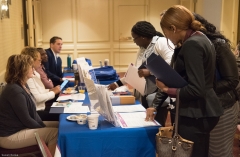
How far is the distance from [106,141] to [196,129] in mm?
589

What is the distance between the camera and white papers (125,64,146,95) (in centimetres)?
263

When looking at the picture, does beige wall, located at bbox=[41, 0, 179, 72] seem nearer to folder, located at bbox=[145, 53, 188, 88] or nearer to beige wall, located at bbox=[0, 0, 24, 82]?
beige wall, located at bbox=[0, 0, 24, 82]

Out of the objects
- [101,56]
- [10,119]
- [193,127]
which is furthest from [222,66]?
[101,56]

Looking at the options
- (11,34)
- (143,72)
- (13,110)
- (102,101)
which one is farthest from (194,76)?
(11,34)

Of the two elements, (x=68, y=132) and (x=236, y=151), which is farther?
(x=236, y=151)

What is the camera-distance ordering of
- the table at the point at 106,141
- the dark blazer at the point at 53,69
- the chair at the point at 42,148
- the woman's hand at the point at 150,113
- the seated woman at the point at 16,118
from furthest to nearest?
the dark blazer at the point at 53,69 → the seated woman at the point at 16,118 → the woman's hand at the point at 150,113 → the table at the point at 106,141 → the chair at the point at 42,148

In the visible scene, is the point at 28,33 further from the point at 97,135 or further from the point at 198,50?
the point at 198,50

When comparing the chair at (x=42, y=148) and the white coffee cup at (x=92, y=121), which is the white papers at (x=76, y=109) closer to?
the white coffee cup at (x=92, y=121)

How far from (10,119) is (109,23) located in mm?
6511

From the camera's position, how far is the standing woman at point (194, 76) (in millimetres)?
1459

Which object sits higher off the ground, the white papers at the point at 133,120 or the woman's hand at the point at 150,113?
the woman's hand at the point at 150,113

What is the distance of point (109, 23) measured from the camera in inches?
333

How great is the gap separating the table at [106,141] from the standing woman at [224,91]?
0.40 metres

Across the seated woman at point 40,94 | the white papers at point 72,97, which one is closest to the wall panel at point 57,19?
the seated woman at point 40,94
